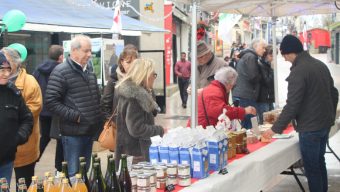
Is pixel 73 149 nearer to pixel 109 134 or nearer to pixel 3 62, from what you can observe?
pixel 109 134

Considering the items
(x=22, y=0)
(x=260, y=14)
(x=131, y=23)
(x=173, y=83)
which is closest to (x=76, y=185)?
(x=260, y=14)

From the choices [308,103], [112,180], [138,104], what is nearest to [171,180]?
[112,180]

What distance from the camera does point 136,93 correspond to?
A: 3662 mm

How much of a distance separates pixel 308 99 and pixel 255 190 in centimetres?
115

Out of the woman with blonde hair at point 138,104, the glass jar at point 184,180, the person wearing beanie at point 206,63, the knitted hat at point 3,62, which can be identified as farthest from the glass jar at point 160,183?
the person wearing beanie at point 206,63

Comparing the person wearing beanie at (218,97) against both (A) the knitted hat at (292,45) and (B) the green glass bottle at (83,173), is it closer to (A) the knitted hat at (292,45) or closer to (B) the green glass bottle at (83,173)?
(A) the knitted hat at (292,45)

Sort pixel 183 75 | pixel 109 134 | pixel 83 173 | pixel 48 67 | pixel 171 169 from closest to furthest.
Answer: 1. pixel 83 173
2. pixel 171 169
3. pixel 109 134
4. pixel 48 67
5. pixel 183 75

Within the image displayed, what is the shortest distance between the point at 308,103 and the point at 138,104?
5.65 feet

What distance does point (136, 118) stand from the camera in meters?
3.70

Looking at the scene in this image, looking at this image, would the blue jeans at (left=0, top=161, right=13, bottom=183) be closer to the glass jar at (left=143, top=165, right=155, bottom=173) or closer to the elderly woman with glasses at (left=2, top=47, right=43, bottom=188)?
the elderly woman with glasses at (left=2, top=47, right=43, bottom=188)

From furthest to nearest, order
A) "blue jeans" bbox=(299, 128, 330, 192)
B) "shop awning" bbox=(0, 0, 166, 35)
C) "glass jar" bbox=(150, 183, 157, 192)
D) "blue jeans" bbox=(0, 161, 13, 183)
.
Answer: "shop awning" bbox=(0, 0, 166, 35), "blue jeans" bbox=(299, 128, 330, 192), "blue jeans" bbox=(0, 161, 13, 183), "glass jar" bbox=(150, 183, 157, 192)

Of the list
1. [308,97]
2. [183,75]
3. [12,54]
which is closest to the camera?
[12,54]

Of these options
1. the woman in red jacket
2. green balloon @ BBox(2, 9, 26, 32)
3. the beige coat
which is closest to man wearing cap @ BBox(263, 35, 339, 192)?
the woman in red jacket

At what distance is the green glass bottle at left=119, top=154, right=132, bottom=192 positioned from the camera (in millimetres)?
2730
